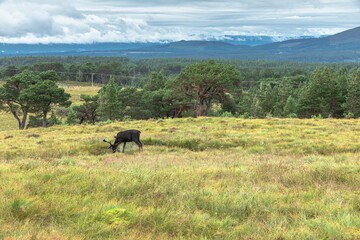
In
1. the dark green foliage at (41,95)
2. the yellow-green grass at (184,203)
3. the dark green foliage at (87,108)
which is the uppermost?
the yellow-green grass at (184,203)

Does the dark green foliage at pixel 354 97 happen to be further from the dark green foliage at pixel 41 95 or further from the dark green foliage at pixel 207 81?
the dark green foliage at pixel 41 95

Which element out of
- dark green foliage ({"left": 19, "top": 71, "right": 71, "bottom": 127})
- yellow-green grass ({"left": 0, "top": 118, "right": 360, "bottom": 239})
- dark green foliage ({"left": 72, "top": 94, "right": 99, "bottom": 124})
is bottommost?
dark green foliage ({"left": 72, "top": 94, "right": 99, "bottom": 124})

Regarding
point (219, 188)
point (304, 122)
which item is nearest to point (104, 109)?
point (304, 122)

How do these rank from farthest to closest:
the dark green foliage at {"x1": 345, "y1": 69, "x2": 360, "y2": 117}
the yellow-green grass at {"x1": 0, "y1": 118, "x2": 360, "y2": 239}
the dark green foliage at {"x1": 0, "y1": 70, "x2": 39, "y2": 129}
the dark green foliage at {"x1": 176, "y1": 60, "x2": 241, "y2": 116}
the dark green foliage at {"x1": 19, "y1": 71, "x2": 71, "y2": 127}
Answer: the dark green foliage at {"x1": 345, "y1": 69, "x2": 360, "y2": 117} < the dark green foliage at {"x1": 0, "y1": 70, "x2": 39, "y2": 129} < the dark green foliage at {"x1": 19, "y1": 71, "x2": 71, "y2": 127} < the dark green foliage at {"x1": 176, "y1": 60, "x2": 241, "y2": 116} < the yellow-green grass at {"x1": 0, "y1": 118, "x2": 360, "y2": 239}

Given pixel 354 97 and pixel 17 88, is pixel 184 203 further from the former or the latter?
pixel 354 97

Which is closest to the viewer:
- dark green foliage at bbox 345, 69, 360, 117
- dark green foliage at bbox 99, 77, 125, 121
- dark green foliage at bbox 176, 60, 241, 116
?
dark green foliage at bbox 176, 60, 241, 116

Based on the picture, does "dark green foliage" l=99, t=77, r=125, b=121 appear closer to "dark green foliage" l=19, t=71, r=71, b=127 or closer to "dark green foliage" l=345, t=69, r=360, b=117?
"dark green foliage" l=19, t=71, r=71, b=127

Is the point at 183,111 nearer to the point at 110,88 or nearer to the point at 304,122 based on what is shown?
the point at 110,88

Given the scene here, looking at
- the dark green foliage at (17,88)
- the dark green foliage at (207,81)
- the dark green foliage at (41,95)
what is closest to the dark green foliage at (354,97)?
the dark green foliage at (207,81)

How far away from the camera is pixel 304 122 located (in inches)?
1084

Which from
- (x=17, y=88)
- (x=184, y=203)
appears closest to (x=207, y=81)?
(x=17, y=88)

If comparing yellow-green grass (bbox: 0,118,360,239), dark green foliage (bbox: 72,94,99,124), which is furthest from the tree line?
yellow-green grass (bbox: 0,118,360,239)

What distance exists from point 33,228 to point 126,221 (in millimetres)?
1551

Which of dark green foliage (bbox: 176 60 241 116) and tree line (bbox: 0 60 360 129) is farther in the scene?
tree line (bbox: 0 60 360 129)
